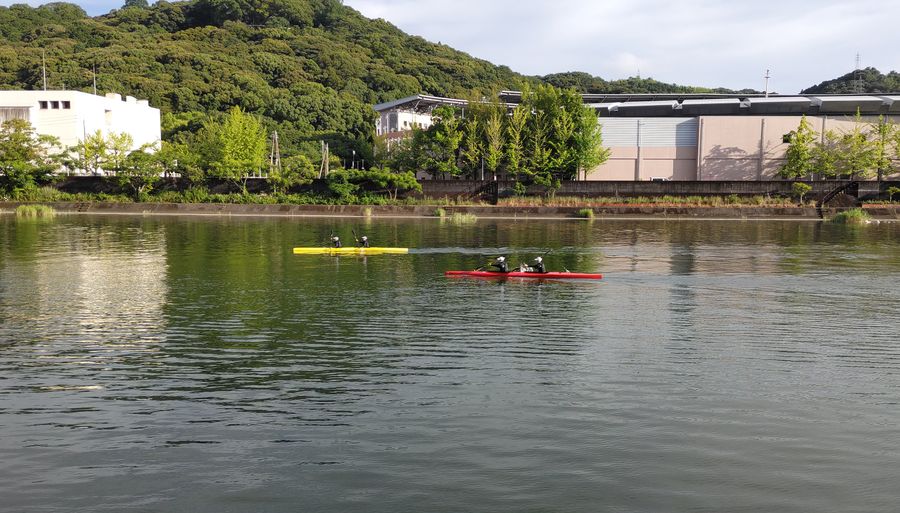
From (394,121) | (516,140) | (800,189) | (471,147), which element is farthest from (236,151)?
(800,189)

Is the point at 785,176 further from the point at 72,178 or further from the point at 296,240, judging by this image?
the point at 72,178

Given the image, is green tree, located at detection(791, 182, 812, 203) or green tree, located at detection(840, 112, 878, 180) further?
green tree, located at detection(840, 112, 878, 180)

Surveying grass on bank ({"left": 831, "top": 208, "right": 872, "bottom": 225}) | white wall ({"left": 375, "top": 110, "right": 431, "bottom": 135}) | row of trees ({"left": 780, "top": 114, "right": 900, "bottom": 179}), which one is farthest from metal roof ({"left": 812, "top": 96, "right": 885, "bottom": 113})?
white wall ({"left": 375, "top": 110, "right": 431, "bottom": 135})

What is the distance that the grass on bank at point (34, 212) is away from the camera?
62.1 m

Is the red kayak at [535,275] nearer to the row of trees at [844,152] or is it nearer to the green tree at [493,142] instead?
the green tree at [493,142]

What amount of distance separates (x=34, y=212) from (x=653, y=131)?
191 feet

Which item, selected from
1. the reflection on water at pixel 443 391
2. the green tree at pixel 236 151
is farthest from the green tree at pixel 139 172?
the reflection on water at pixel 443 391

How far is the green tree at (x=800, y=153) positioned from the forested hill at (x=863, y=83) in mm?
91972

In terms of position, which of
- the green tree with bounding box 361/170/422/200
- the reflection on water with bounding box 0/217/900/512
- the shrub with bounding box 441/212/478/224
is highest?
the green tree with bounding box 361/170/422/200

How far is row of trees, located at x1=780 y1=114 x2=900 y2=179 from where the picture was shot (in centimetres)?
6850

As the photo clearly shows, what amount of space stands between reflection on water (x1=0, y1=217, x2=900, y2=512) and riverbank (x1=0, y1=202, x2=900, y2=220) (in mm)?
33963

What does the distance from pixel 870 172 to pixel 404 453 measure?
73.4 meters

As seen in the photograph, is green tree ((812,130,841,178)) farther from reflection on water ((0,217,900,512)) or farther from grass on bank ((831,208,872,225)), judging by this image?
reflection on water ((0,217,900,512))

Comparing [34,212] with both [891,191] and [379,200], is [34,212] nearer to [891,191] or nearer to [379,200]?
[379,200]
